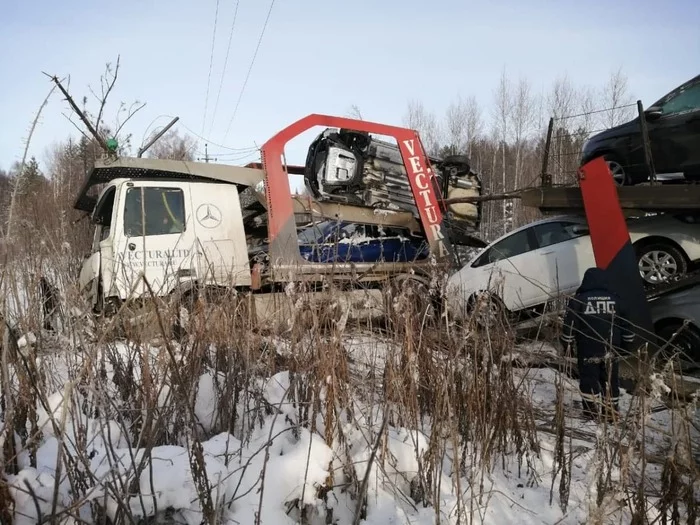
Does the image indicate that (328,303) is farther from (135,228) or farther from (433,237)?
(433,237)

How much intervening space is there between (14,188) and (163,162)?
17.1 ft

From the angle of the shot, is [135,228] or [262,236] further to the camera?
[262,236]

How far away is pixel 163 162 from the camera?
261 inches

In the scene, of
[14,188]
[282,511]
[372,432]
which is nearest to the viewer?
[14,188]

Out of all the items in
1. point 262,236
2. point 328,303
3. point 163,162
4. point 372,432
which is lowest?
point 372,432

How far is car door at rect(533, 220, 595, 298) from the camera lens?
740 cm

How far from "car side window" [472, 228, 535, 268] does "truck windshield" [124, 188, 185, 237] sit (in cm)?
470

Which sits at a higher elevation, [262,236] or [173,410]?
[262,236]

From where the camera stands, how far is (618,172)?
738 centimetres

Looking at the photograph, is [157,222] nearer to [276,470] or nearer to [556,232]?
[276,470]

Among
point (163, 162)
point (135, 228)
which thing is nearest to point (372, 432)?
point (135, 228)

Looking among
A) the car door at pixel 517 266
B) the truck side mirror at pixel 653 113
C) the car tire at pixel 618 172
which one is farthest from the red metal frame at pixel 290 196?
the truck side mirror at pixel 653 113

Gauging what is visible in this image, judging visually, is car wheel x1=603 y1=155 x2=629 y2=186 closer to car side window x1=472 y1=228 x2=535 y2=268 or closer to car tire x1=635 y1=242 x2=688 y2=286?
car tire x1=635 y1=242 x2=688 y2=286

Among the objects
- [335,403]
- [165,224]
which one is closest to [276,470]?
[335,403]
